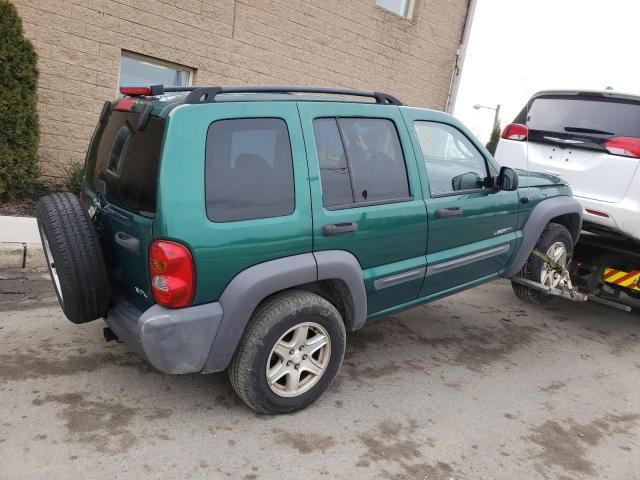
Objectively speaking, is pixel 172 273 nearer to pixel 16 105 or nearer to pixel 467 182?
pixel 467 182

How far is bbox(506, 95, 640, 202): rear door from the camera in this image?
4.67 meters

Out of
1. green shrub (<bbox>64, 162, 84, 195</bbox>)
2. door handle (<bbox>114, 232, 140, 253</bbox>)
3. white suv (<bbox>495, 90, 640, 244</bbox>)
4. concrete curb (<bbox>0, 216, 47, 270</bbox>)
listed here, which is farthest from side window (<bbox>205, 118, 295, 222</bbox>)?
green shrub (<bbox>64, 162, 84, 195</bbox>)

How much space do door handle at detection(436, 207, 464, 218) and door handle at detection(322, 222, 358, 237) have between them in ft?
2.47

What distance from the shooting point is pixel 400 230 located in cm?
338

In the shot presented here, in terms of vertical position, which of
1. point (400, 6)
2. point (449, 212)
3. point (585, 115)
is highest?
point (400, 6)

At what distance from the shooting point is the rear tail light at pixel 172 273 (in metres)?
2.55

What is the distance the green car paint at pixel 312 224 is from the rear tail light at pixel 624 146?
1066 millimetres

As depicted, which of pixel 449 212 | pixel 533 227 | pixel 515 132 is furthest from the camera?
pixel 515 132

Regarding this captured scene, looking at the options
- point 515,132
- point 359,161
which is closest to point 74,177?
point 359,161

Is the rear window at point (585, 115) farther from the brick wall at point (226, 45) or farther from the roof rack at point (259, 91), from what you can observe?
the brick wall at point (226, 45)

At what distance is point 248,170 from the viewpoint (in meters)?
2.80

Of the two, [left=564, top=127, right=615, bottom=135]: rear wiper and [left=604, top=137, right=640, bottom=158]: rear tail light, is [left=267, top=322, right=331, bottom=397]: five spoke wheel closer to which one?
[left=604, top=137, right=640, bottom=158]: rear tail light

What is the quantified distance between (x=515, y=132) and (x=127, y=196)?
13.2 feet

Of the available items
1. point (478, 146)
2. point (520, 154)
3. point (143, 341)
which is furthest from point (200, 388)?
point (520, 154)
